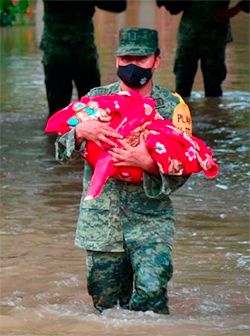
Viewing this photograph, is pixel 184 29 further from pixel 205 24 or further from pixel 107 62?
pixel 107 62

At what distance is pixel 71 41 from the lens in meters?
12.6

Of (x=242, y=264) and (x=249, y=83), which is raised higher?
(x=242, y=264)

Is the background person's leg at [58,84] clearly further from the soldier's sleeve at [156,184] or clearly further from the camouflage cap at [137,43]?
the soldier's sleeve at [156,184]

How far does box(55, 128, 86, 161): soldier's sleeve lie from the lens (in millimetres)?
5461

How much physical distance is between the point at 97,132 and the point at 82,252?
225 cm

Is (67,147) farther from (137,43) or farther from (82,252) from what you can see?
(82,252)


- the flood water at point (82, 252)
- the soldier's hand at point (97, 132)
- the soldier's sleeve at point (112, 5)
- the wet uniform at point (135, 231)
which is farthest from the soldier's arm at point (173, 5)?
the soldier's hand at point (97, 132)

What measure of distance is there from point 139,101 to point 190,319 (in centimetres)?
116

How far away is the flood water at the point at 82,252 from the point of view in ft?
18.9

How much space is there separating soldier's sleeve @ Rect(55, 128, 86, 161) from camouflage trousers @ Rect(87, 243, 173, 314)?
1.58ft

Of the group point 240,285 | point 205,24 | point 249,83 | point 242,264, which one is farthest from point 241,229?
point 249,83

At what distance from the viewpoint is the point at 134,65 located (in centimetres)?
557

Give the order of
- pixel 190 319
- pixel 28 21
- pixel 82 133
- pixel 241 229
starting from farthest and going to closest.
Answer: pixel 28 21, pixel 241 229, pixel 190 319, pixel 82 133

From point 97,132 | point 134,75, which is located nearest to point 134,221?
point 97,132
